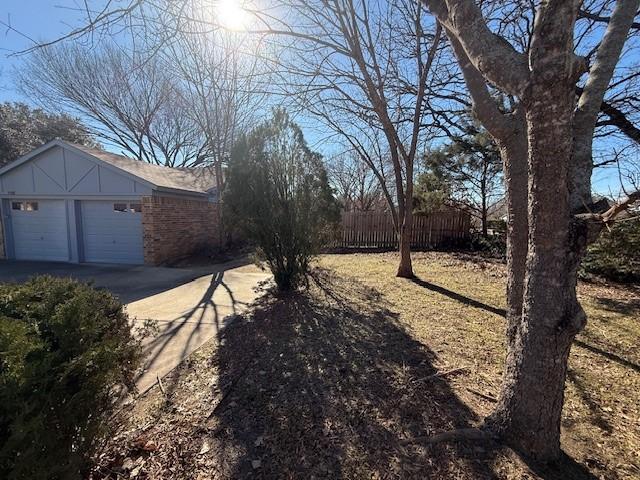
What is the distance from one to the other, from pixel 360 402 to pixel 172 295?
4936 millimetres

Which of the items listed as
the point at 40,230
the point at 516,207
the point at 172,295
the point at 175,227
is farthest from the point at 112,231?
the point at 516,207

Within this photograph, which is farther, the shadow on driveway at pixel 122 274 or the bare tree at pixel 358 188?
the bare tree at pixel 358 188

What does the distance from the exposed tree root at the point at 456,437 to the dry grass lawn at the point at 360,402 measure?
0.05 meters

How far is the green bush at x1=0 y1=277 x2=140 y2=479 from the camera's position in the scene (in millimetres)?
1171

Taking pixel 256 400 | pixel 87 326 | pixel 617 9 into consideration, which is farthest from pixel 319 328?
pixel 617 9

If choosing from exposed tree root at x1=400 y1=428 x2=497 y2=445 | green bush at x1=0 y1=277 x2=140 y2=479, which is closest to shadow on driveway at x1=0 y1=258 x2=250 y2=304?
green bush at x1=0 y1=277 x2=140 y2=479

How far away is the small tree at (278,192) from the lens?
5340 millimetres

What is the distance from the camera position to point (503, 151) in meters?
2.21

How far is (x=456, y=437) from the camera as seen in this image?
6.62 ft

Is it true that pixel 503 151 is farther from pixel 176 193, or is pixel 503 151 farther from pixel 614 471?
pixel 176 193

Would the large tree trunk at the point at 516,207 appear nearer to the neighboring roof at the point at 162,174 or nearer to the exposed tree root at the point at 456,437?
the exposed tree root at the point at 456,437

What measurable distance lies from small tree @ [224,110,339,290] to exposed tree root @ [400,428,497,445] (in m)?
3.85

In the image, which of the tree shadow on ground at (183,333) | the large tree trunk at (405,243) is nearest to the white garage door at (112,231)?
the tree shadow on ground at (183,333)

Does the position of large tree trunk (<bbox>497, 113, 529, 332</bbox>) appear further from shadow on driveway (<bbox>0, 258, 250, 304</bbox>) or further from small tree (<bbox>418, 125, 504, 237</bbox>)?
small tree (<bbox>418, 125, 504, 237</bbox>)
